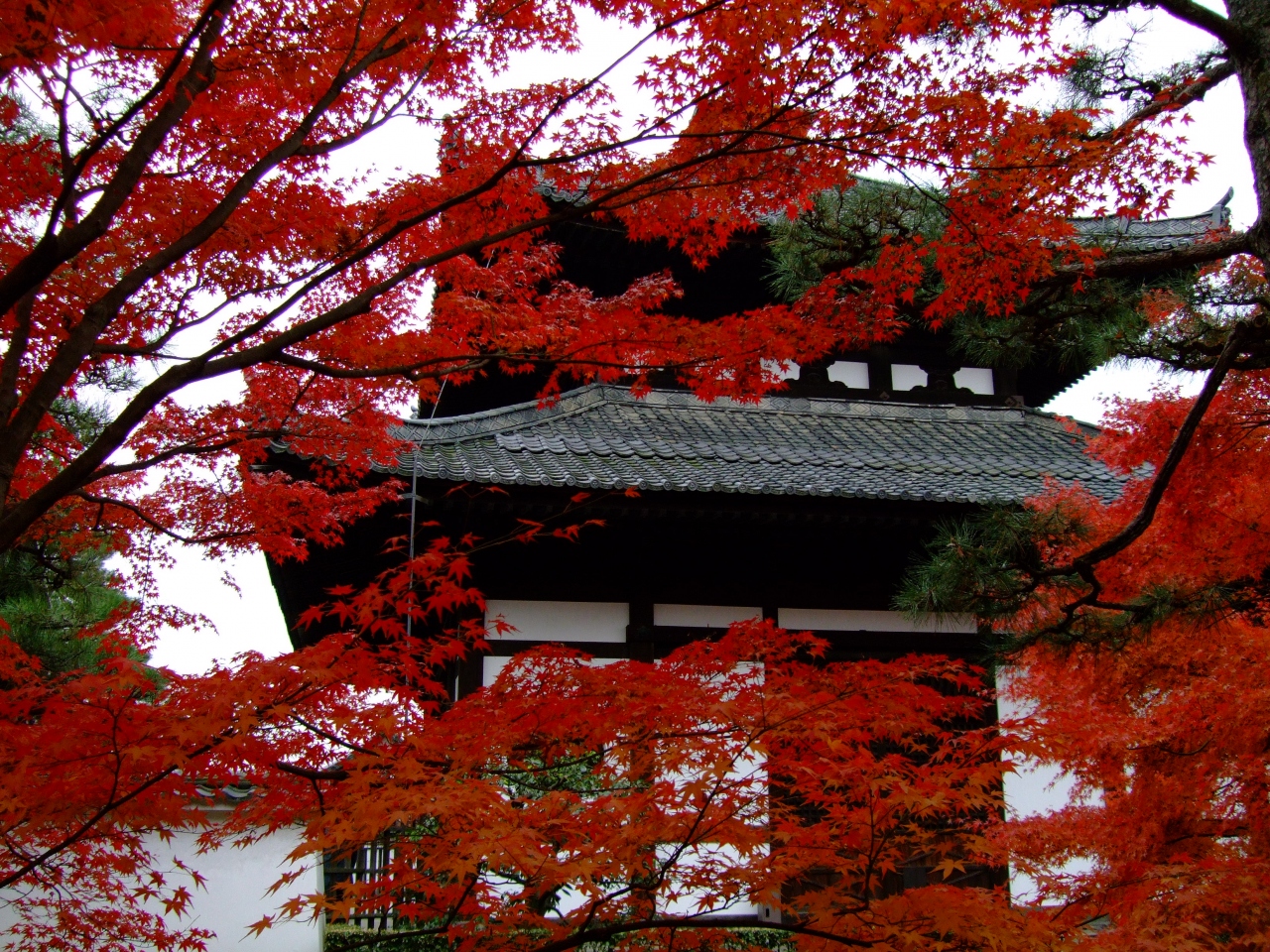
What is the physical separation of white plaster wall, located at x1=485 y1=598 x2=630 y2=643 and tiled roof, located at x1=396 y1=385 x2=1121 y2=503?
111 cm

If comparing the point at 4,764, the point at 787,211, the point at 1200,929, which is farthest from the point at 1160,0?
the point at 4,764

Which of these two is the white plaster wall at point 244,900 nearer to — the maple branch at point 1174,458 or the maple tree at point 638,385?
the maple tree at point 638,385

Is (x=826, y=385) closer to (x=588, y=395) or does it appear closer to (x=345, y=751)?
(x=588, y=395)

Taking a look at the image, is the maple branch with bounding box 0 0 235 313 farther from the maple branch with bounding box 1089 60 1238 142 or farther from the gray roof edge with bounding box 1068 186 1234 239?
the gray roof edge with bounding box 1068 186 1234 239

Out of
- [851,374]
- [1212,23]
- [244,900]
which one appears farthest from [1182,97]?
[244,900]

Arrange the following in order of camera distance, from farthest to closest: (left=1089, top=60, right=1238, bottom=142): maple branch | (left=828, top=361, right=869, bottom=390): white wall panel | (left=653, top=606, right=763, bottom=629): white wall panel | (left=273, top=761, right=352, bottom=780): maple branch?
(left=828, top=361, right=869, bottom=390): white wall panel, (left=653, top=606, right=763, bottom=629): white wall panel, (left=1089, top=60, right=1238, bottom=142): maple branch, (left=273, top=761, right=352, bottom=780): maple branch

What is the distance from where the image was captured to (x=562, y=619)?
26.7ft

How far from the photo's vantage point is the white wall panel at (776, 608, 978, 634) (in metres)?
8.53

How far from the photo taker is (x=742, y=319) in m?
4.99

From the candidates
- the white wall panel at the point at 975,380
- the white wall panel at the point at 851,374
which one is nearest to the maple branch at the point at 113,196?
the white wall panel at the point at 851,374

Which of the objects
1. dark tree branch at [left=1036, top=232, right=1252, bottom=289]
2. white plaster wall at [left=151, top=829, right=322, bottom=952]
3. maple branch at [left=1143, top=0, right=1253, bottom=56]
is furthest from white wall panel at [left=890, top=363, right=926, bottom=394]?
white plaster wall at [left=151, top=829, right=322, bottom=952]

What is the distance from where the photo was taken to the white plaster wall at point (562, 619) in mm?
8016

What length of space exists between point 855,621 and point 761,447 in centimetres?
169

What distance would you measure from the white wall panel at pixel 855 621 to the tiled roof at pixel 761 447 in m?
1.15
